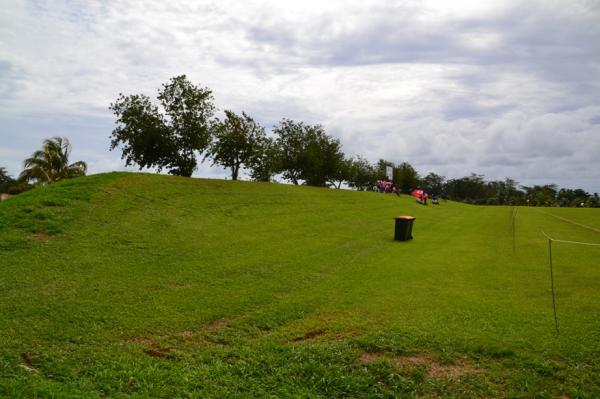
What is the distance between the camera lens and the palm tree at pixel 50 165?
4491 cm

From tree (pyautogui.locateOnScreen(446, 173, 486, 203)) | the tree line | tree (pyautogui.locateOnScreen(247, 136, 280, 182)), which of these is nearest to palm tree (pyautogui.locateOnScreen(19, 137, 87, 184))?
the tree line

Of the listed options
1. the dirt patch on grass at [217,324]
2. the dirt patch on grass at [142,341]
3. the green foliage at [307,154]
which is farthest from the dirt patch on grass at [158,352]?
the green foliage at [307,154]

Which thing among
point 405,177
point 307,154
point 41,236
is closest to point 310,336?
point 41,236

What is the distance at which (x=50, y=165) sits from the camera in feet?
150

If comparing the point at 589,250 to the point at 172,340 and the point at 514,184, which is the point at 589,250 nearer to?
the point at 172,340

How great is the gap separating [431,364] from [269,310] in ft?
13.5

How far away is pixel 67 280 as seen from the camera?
12.1 m

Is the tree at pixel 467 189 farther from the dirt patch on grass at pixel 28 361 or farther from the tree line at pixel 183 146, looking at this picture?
the dirt patch on grass at pixel 28 361

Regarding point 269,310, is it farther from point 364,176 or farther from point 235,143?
point 364,176

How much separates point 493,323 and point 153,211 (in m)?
16.2

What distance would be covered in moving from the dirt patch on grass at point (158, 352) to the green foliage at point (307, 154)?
5490 cm

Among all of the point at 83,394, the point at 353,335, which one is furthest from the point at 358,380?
the point at 83,394

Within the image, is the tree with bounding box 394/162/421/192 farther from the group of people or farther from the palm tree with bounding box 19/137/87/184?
the palm tree with bounding box 19/137/87/184

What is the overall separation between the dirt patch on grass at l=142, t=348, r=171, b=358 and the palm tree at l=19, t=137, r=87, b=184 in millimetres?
41732
